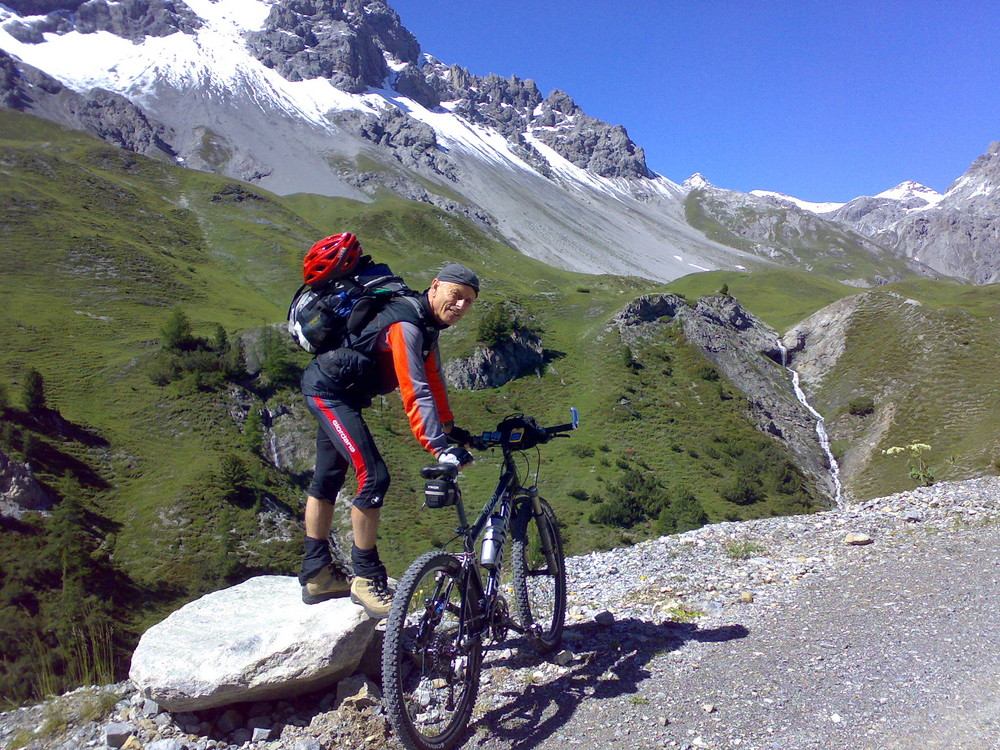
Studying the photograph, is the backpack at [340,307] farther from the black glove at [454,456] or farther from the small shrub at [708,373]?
the small shrub at [708,373]

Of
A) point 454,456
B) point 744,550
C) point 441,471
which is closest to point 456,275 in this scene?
point 454,456

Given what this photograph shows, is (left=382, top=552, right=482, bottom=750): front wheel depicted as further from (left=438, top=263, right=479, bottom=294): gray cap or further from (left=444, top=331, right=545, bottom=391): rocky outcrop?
(left=444, top=331, right=545, bottom=391): rocky outcrop

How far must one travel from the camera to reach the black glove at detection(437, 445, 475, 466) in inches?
183

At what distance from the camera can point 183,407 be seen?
46938 mm

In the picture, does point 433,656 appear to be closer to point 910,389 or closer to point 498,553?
point 498,553

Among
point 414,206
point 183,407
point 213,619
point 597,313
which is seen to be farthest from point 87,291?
point 414,206

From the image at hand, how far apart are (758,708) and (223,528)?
3610cm

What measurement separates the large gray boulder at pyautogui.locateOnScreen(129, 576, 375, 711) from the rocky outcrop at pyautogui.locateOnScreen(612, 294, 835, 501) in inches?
2166

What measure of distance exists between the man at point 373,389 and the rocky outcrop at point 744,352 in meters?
55.2

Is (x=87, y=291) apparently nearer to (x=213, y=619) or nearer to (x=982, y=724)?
(x=213, y=619)

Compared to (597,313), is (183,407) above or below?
below

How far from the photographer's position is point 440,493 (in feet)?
14.8

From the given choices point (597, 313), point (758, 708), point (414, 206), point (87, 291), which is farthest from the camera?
point (414, 206)

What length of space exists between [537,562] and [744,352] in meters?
71.0
